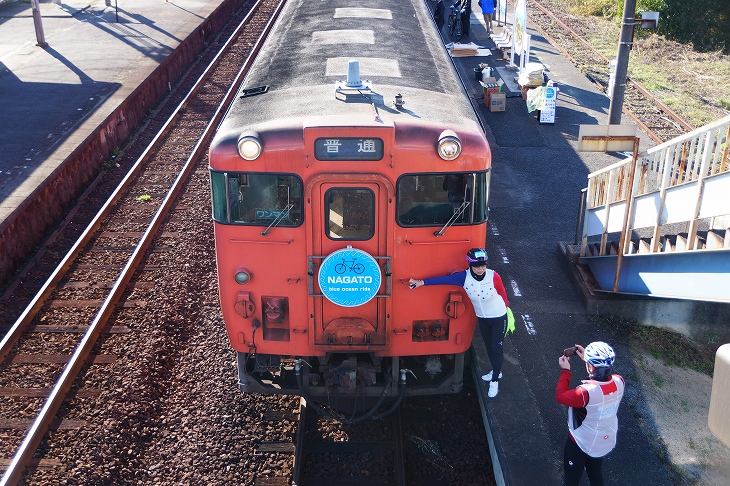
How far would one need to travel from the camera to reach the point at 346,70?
7637mm

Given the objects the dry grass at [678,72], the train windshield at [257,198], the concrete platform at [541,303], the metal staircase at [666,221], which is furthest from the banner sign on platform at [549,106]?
the train windshield at [257,198]

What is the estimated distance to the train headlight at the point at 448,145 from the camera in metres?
6.09

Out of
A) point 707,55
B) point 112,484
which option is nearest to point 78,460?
point 112,484

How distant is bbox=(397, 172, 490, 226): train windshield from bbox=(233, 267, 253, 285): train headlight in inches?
55.6

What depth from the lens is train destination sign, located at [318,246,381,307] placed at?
20.8 ft

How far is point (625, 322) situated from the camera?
29.6 ft

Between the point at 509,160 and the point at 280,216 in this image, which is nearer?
the point at 280,216

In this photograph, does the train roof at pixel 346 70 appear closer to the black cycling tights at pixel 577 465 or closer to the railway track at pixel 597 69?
the black cycling tights at pixel 577 465

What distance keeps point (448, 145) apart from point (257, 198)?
1689 mm

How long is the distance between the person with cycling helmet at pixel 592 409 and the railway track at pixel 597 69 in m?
10.1

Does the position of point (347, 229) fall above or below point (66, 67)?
above

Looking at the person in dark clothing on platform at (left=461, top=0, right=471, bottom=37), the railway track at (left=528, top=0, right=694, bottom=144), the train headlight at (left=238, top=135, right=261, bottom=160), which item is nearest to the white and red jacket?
the train headlight at (left=238, top=135, right=261, bottom=160)

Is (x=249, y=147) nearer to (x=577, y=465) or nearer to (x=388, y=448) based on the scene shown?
(x=388, y=448)

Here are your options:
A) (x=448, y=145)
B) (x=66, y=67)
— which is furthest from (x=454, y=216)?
(x=66, y=67)
